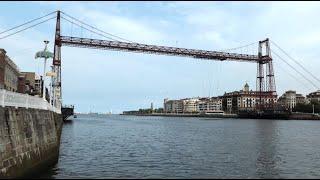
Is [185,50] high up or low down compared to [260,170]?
up

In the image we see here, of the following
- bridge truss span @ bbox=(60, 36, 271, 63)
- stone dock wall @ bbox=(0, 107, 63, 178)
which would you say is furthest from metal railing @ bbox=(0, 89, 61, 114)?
bridge truss span @ bbox=(60, 36, 271, 63)

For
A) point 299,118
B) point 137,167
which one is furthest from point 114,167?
point 299,118

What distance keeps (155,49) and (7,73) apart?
49249 mm

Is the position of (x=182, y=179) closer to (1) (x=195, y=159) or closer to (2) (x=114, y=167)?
(2) (x=114, y=167)

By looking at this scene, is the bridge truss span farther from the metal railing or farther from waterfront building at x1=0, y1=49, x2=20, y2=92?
the metal railing

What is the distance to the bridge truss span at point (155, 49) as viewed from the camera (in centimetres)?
10669

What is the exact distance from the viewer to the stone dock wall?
17.7 metres

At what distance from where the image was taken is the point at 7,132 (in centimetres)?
1814

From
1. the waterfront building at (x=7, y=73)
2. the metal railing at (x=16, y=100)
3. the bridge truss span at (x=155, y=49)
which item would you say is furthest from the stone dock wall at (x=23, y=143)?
the bridge truss span at (x=155, y=49)

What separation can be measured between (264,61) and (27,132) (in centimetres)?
12159

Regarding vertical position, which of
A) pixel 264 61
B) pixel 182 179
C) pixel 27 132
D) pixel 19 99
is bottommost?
pixel 182 179

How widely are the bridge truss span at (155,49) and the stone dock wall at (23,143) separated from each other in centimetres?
7694

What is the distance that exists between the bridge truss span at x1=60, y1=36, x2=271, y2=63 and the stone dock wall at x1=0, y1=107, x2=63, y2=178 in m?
76.9

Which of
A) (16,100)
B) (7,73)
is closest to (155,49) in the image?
(7,73)
